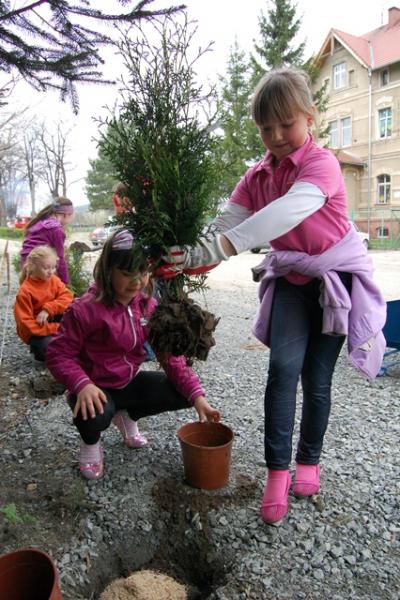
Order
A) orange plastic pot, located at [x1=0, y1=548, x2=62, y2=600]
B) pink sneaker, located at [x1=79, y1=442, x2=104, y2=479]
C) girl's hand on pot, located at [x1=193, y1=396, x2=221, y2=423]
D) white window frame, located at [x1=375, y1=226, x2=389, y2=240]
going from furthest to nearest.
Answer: white window frame, located at [x1=375, y1=226, x2=389, y2=240]
pink sneaker, located at [x1=79, y1=442, x2=104, y2=479]
girl's hand on pot, located at [x1=193, y1=396, x2=221, y2=423]
orange plastic pot, located at [x1=0, y1=548, x2=62, y2=600]

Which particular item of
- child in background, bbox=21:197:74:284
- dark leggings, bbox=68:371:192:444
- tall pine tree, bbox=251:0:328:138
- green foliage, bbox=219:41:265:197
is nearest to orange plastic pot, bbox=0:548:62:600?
dark leggings, bbox=68:371:192:444

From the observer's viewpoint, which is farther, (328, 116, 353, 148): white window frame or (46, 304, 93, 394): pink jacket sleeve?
(328, 116, 353, 148): white window frame

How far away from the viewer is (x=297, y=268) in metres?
2.07

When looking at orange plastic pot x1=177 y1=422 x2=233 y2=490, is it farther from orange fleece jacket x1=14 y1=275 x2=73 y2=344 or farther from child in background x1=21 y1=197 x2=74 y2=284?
child in background x1=21 y1=197 x2=74 y2=284

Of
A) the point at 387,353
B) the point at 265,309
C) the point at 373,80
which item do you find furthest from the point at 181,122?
the point at 373,80

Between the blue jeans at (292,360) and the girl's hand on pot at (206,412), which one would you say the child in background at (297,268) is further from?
the girl's hand on pot at (206,412)

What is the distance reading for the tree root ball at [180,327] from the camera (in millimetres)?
1938

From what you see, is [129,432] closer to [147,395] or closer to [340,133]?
[147,395]

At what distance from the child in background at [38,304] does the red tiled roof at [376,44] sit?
26957 mm

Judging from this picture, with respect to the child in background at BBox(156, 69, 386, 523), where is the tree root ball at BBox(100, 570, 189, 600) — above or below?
below

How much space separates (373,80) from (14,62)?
93.2 feet

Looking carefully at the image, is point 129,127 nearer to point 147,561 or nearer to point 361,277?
point 361,277

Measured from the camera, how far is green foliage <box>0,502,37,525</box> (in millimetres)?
2125

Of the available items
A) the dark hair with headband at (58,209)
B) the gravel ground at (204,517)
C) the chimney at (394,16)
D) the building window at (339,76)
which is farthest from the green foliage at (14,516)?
the chimney at (394,16)
